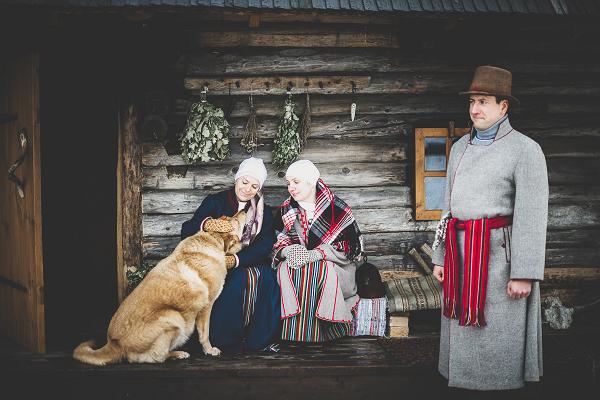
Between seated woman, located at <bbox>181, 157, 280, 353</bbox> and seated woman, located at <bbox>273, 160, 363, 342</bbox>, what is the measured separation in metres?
0.13

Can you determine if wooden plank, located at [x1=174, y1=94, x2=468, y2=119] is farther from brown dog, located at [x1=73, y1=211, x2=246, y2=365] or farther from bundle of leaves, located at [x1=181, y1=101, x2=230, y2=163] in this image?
brown dog, located at [x1=73, y1=211, x2=246, y2=365]

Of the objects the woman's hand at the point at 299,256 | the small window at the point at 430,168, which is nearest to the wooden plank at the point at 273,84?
the small window at the point at 430,168

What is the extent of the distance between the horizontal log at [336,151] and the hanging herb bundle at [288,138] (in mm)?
246

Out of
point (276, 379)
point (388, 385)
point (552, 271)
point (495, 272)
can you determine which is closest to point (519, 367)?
point (495, 272)

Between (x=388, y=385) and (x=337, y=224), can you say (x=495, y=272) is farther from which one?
(x=337, y=224)

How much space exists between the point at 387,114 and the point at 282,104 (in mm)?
1113

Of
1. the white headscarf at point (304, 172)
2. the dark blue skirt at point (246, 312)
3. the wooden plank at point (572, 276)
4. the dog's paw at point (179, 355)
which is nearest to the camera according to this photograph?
the dog's paw at point (179, 355)

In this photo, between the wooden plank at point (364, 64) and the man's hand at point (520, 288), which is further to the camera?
the wooden plank at point (364, 64)

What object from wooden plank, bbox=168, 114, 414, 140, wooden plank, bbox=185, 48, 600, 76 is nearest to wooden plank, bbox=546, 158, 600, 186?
wooden plank, bbox=185, 48, 600, 76

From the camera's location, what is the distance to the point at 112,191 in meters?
5.66

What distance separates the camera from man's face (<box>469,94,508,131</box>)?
137 inches

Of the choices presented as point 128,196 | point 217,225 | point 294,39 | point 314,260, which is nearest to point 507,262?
point 314,260

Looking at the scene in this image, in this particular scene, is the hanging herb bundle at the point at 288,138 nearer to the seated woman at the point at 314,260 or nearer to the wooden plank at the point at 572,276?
the seated woman at the point at 314,260

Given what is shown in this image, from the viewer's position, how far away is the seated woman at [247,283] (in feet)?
14.9
